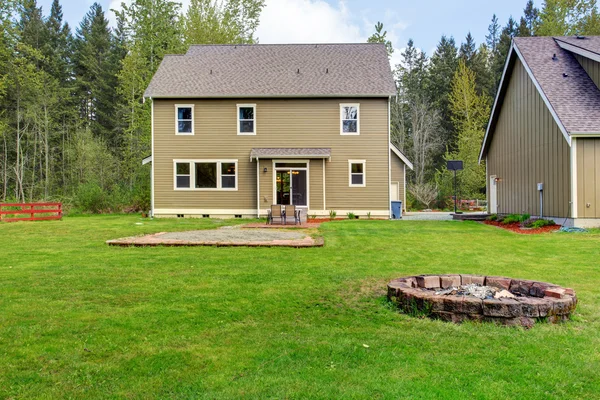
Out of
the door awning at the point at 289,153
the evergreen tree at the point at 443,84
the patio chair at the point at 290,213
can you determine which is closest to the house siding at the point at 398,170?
the door awning at the point at 289,153

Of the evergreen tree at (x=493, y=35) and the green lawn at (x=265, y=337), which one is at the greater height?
the evergreen tree at (x=493, y=35)

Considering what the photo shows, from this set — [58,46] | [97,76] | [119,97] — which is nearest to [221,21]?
[119,97]

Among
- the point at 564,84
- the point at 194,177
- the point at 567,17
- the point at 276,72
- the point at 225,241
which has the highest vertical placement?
the point at 567,17

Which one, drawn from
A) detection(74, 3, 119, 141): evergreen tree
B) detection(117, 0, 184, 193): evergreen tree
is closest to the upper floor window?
detection(117, 0, 184, 193): evergreen tree

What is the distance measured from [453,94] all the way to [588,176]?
25.0 metres

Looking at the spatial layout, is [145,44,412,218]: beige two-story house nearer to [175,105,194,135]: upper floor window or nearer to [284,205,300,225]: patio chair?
[175,105,194,135]: upper floor window

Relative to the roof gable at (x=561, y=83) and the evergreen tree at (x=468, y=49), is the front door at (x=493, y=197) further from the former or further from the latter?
the evergreen tree at (x=468, y=49)

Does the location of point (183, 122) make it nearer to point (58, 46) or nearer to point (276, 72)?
point (276, 72)

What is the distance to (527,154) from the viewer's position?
56.4 ft

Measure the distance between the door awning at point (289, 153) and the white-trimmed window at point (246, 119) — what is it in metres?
1.01

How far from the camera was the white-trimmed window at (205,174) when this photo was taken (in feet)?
67.9

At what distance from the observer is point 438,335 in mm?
4188

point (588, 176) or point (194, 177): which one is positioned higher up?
point (194, 177)

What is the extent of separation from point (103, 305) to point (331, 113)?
1646 cm
